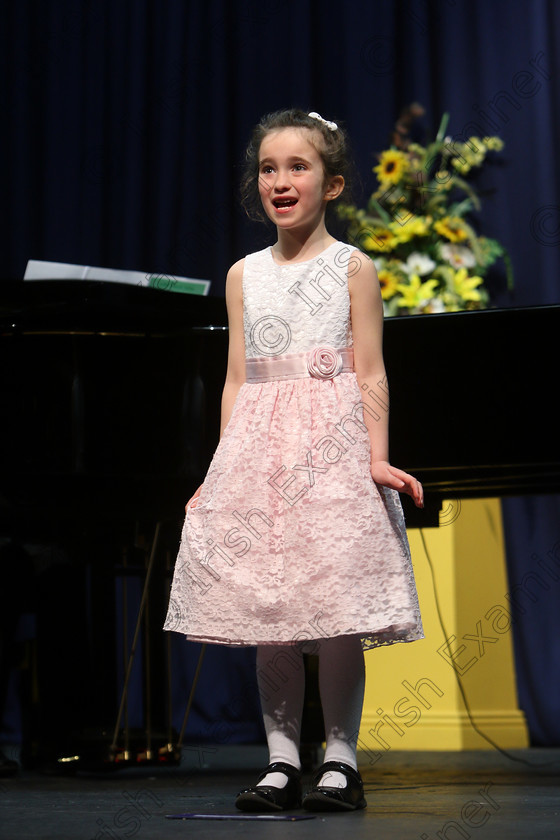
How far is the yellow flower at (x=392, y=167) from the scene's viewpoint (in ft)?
11.7

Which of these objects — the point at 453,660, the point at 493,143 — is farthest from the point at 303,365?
the point at 493,143

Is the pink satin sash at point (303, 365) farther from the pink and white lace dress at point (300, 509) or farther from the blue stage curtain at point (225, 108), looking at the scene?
the blue stage curtain at point (225, 108)

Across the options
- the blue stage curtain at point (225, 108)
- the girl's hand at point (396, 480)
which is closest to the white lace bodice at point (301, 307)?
the girl's hand at point (396, 480)

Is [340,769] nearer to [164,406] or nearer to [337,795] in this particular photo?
[337,795]

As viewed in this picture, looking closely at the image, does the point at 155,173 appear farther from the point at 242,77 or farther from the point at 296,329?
the point at 296,329

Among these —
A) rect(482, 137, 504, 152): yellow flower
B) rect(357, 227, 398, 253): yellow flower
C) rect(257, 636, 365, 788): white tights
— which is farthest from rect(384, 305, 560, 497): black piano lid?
rect(482, 137, 504, 152): yellow flower

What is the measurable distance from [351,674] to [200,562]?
12.1 inches

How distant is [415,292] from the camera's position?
330 centimetres

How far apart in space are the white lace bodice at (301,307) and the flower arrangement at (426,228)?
1413 millimetres

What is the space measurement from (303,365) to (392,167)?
6.16 feet

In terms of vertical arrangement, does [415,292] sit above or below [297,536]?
above

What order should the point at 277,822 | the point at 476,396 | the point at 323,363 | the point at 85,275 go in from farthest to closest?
1. the point at 85,275
2. the point at 476,396
3. the point at 323,363
4. the point at 277,822

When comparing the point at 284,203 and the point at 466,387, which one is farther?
the point at 466,387

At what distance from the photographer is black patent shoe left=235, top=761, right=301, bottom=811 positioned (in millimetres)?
1703
